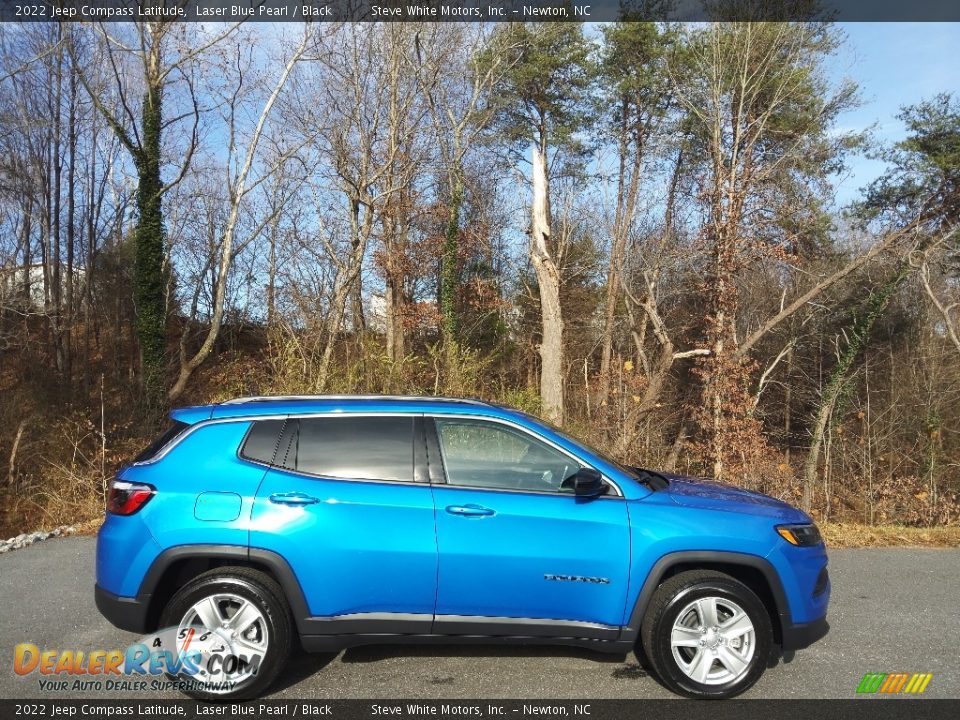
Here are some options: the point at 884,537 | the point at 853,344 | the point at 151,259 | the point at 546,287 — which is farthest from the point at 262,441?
the point at 853,344

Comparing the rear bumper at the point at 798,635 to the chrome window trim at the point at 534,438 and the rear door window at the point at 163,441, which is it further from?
the rear door window at the point at 163,441

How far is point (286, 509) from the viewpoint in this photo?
3912mm

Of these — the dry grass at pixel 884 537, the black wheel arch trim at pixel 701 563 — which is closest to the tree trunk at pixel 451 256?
the dry grass at pixel 884 537

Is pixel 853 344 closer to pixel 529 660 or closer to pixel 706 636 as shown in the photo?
pixel 706 636

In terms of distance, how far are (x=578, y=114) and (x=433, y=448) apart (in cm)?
2745

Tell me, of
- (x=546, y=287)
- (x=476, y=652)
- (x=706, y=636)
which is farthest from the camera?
(x=546, y=287)

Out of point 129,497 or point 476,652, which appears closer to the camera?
point 129,497

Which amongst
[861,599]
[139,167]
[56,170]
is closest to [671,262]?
[861,599]

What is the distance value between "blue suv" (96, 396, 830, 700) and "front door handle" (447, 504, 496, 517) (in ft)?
0.04

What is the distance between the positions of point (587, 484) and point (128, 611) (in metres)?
2.65

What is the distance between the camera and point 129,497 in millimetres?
3971

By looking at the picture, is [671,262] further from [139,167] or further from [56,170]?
[56,170]

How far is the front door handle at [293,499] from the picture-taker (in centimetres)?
392

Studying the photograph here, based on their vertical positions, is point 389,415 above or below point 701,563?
above
